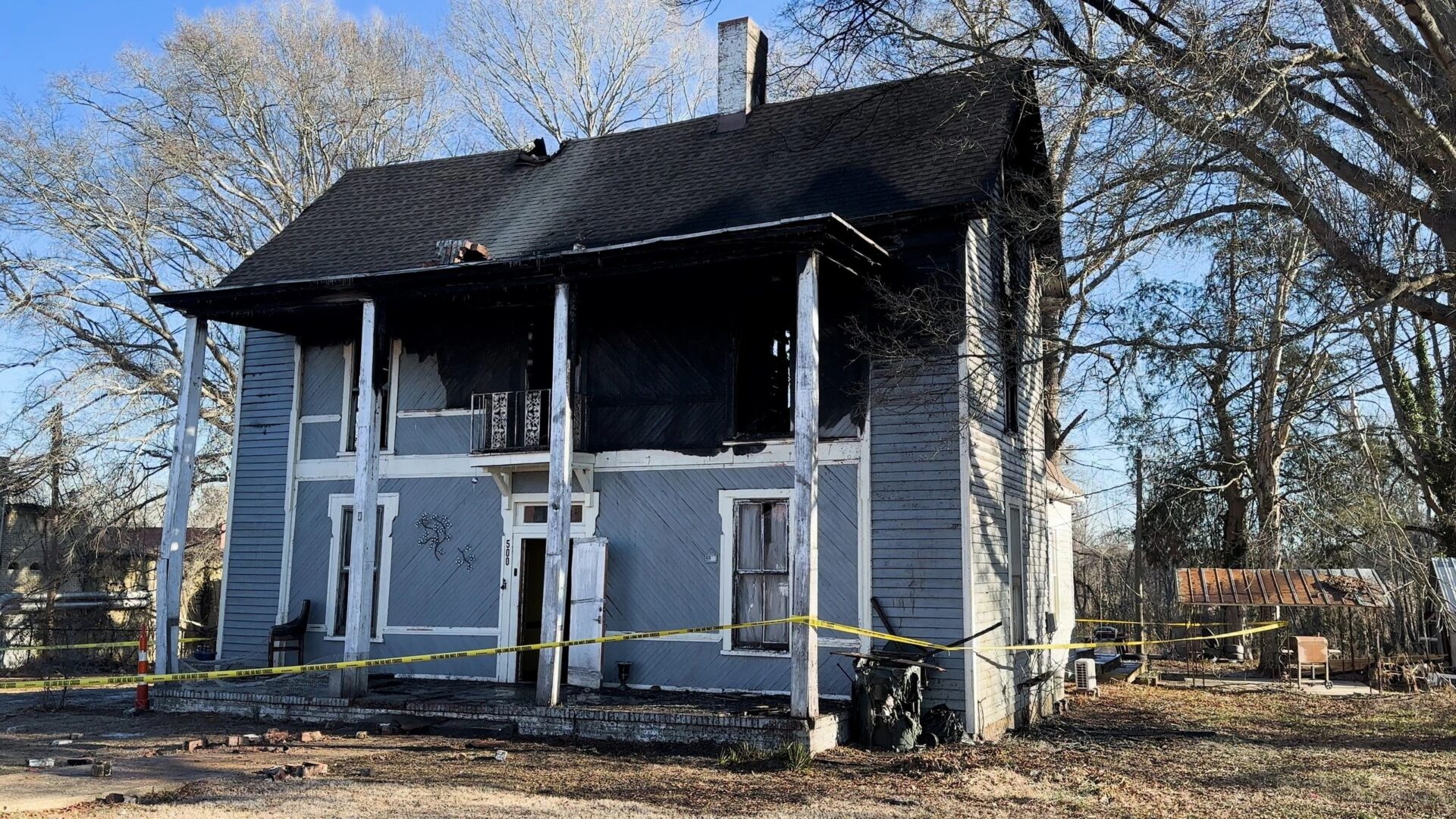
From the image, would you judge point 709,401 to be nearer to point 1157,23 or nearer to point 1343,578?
point 1157,23

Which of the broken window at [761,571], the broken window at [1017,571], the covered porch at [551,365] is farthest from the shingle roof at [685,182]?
the broken window at [1017,571]

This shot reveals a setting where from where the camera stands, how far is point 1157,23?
11.5 meters

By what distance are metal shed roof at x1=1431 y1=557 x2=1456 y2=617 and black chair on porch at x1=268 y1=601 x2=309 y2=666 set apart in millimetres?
17437

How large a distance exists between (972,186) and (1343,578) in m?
10.5

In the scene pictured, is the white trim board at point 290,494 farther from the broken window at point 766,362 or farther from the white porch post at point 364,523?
the broken window at point 766,362

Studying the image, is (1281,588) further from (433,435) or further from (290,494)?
(290,494)

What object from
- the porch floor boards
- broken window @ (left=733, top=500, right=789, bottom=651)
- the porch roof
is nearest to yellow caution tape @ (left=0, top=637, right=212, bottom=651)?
the porch floor boards

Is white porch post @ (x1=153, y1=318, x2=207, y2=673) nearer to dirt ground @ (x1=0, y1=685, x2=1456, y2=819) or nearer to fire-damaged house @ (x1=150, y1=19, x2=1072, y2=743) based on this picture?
fire-damaged house @ (x1=150, y1=19, x2=1072, y2=743)

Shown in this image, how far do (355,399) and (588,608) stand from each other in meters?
4.91

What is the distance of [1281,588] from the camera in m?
18.1

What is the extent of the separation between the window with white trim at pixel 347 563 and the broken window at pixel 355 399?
0.78m

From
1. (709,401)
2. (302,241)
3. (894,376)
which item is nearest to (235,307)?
(302,241)

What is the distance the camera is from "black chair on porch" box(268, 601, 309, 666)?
1492 cm

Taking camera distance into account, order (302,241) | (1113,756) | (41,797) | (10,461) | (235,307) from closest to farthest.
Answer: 1. (41,797)
2. (1113,756)
3. (235,307)
4. (302,241)
5. (10,461)
